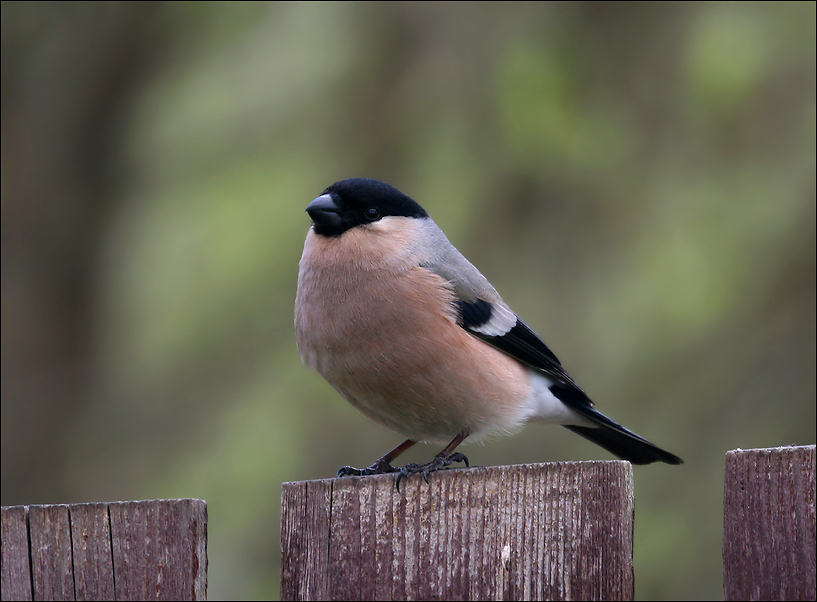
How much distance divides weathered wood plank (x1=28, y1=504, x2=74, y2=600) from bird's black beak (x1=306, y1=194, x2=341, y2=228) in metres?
2.31

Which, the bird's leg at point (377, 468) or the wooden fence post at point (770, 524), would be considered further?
the bird's leg at point (377, 468)

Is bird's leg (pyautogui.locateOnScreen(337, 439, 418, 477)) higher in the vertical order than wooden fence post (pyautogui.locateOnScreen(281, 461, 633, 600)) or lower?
higher

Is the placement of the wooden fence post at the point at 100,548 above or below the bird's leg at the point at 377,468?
below

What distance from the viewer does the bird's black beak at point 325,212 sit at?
14.5 ft

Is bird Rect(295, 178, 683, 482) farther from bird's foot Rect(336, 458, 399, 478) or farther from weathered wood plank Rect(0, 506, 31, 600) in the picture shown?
weathered wood plank Rect(0, 506, 31, 600)

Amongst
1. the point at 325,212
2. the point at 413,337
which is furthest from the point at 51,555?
the point at 325,212

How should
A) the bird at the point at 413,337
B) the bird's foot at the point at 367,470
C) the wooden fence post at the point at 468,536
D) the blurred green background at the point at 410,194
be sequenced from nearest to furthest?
1. the wooden fence post at the point at 468,536
2. the bird at the point at 413,337
3. the bird's foot at the point at 367,470
4. the blurred green background at the point at 410,194

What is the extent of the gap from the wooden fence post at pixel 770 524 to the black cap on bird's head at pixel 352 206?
8.57 feet

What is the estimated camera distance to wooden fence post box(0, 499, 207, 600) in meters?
2.36

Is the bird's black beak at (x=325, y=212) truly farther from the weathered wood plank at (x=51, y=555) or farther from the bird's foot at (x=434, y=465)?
the weathered wood plank at (x=51, y=555)

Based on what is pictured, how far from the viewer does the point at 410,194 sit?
21.2 ft

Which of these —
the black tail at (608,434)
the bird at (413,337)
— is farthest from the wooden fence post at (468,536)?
the black tail at (608,434)

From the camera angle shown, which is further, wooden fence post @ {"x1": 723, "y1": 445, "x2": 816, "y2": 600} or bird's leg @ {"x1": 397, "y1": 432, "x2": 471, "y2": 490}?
bird's leg @ {"x1": 397, "y1": 432, "x2": 471, "y2": 490}

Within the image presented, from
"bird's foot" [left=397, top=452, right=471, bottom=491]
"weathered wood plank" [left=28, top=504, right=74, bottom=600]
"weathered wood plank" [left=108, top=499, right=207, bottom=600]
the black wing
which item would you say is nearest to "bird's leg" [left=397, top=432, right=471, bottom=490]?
"bird's foot" [left=397, top=452, right=471, bottom=491]
